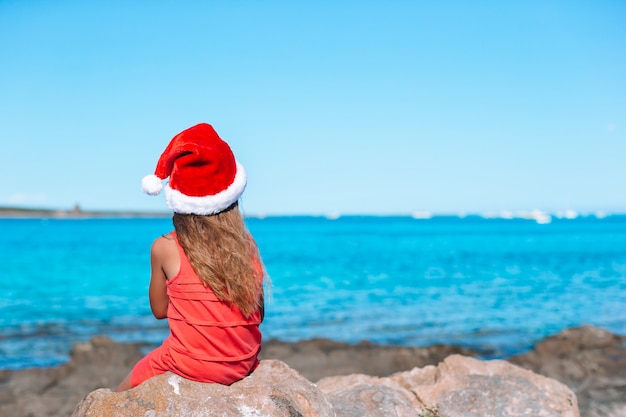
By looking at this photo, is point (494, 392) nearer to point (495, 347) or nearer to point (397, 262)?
point (495, 347)

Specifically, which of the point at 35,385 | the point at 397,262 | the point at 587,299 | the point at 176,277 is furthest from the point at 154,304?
the point at 397,262

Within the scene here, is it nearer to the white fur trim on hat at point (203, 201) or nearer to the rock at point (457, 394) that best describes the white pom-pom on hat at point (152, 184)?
the white fur trim on hat at point (203, 201)

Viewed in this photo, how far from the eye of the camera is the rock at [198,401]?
3.53 metres

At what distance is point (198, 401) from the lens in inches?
142

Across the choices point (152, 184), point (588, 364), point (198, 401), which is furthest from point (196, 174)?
point (588, 364)

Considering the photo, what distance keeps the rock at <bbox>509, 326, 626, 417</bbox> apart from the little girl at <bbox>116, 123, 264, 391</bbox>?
482 cm

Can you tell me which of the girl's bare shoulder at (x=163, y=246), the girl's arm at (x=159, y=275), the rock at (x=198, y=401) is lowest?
the rock at (x=198, y=401)

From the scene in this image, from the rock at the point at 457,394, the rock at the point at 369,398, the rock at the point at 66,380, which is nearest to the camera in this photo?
the rock at the point at 369,398

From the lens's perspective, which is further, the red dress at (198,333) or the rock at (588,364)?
the rock at (588,364)

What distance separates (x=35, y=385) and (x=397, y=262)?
2463 centimetres

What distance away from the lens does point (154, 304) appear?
3.92 metres

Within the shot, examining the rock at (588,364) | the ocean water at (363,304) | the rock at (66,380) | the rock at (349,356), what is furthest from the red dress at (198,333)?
the rock at (349,356)

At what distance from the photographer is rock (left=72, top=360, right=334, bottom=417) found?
3529mm

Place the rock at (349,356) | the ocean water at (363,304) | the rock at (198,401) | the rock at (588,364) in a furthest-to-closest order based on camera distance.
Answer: the ocean water at (363,304), the rock at (349,356), the rock at (588,364), the rock at (198,401)
